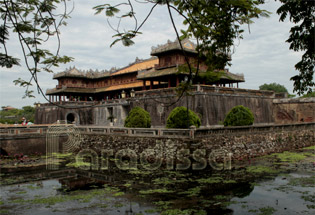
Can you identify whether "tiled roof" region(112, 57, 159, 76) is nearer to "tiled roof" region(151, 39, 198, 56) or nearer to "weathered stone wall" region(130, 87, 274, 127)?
"tiled roof" region(151, 39, 198, 56)

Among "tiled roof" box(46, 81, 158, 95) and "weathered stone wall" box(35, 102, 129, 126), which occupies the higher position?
"tiled roof" box(46, 81, 158, 95)

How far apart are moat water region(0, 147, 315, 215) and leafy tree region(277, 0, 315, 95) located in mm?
4524

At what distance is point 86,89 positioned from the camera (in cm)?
4597

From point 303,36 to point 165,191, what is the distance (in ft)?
25.9

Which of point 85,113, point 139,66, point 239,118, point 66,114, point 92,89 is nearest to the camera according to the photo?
point 239,118

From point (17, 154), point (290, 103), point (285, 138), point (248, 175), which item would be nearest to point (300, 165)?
point (248, 175)

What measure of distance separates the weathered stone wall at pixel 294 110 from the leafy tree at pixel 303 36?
27.6m

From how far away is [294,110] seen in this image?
3281 centimetres

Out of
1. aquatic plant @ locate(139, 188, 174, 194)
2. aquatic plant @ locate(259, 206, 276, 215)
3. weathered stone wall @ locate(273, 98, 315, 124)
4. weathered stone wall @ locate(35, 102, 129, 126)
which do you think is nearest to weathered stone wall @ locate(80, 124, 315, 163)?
aquatic plant @ locate(139, 188, 174, 194)

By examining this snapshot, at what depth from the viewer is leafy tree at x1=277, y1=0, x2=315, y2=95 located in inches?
278

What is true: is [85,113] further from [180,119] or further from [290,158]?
[290,158]

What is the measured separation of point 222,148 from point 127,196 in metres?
8.53

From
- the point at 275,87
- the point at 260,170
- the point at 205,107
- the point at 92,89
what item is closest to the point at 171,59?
the point at 205,107

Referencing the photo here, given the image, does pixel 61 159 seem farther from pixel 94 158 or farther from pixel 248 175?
pixel 248 175
